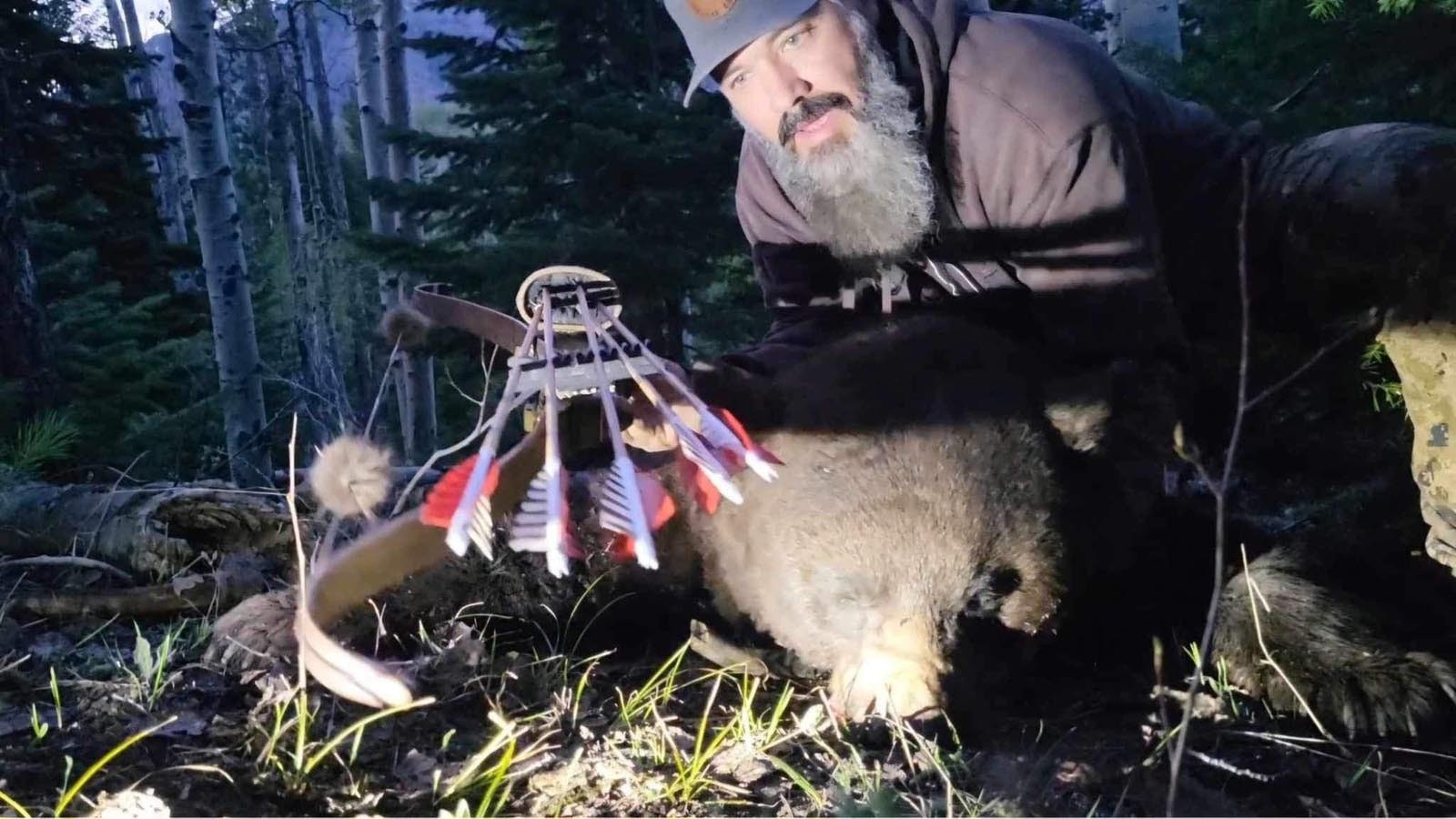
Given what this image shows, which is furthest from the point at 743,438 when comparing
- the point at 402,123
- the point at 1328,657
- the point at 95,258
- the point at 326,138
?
the point at 326,138

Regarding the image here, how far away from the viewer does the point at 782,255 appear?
10.6ft

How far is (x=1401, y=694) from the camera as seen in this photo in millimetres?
2100

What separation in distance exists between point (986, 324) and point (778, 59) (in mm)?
966

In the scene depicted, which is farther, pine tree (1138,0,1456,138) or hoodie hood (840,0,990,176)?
pine tree (1138,0,1456,138)

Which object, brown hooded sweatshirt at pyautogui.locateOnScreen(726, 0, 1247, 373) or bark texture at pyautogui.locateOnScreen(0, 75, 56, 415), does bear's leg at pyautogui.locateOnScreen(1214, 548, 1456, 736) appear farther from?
bark texture at pyautogui.locateOnScreen(0, 75, 56, 415)

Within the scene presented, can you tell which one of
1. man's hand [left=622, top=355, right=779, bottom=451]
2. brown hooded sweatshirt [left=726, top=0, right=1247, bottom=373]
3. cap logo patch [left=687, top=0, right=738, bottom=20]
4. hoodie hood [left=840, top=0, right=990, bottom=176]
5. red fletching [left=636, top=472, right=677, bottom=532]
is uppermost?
cap logo patch [left=687, top=0, right=738, bottom=20]

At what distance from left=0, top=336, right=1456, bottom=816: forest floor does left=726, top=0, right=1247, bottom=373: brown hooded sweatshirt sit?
832mm

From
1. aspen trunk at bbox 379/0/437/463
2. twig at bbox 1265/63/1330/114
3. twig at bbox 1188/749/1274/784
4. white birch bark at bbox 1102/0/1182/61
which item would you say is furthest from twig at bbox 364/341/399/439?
aspen trunk at bbox 379/0/437/463

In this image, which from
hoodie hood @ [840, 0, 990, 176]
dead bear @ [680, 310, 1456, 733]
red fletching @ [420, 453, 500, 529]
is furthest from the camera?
hoodie hood @ [840, 0, 990, 176]

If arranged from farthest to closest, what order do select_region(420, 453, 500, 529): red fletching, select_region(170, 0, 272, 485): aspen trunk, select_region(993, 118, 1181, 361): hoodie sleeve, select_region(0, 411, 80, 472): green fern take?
select_region(170, 0, 272, 485): aspen trunk, select_region(0, 411, 80, 472): green fern, select_region(993, 118, 1181, 361): hoodie sleeve, select_region(420, 453, 500, 529): red fletching

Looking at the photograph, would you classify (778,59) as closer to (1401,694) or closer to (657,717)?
(657,717)

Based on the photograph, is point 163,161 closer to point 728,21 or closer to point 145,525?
point 145,525

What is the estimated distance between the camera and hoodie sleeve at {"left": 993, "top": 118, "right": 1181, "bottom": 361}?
243cm

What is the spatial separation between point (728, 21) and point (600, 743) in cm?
195
